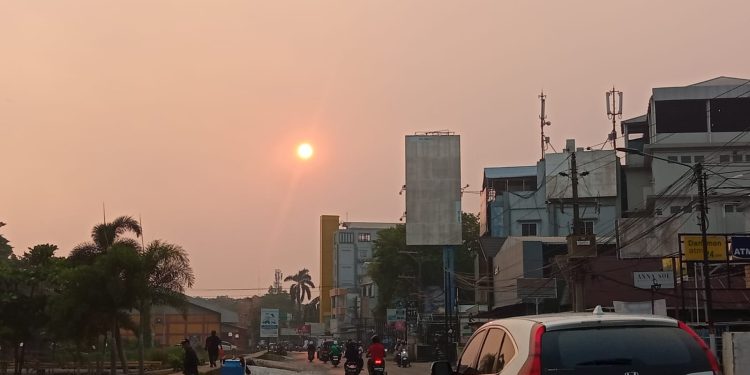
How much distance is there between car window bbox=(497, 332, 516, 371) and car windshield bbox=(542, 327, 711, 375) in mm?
515

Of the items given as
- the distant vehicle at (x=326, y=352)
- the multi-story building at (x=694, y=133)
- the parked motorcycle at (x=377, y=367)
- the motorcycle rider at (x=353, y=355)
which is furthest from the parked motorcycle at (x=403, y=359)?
the parked motorcycle at (x=377, y=367)

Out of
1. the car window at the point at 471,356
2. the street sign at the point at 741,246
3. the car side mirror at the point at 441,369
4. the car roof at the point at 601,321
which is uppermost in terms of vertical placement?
the street sign at the point at 741,246

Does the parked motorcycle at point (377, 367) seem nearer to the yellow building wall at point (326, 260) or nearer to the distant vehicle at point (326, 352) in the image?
the distant vehicle at point (326, 352)

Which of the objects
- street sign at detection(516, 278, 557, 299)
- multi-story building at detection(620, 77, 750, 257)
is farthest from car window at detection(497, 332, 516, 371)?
multi-story building at detection(620, 77, 750, 257)

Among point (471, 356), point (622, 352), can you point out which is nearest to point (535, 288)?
point (471, 356)

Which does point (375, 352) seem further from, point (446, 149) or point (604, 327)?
point (446, 149)

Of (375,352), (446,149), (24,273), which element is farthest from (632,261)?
(24,273)

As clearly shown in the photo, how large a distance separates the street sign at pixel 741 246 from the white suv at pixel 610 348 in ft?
87.7

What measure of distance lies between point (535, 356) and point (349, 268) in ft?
471

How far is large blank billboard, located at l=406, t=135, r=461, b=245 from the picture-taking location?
6400 centimetres

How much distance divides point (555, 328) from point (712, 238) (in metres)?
30.6

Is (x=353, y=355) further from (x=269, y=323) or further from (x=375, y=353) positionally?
(x=269, y=323)

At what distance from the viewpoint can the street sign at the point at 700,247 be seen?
32.2 meters

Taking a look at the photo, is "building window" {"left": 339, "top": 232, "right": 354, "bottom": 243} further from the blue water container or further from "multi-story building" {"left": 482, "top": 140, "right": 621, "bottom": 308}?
the blue water container
